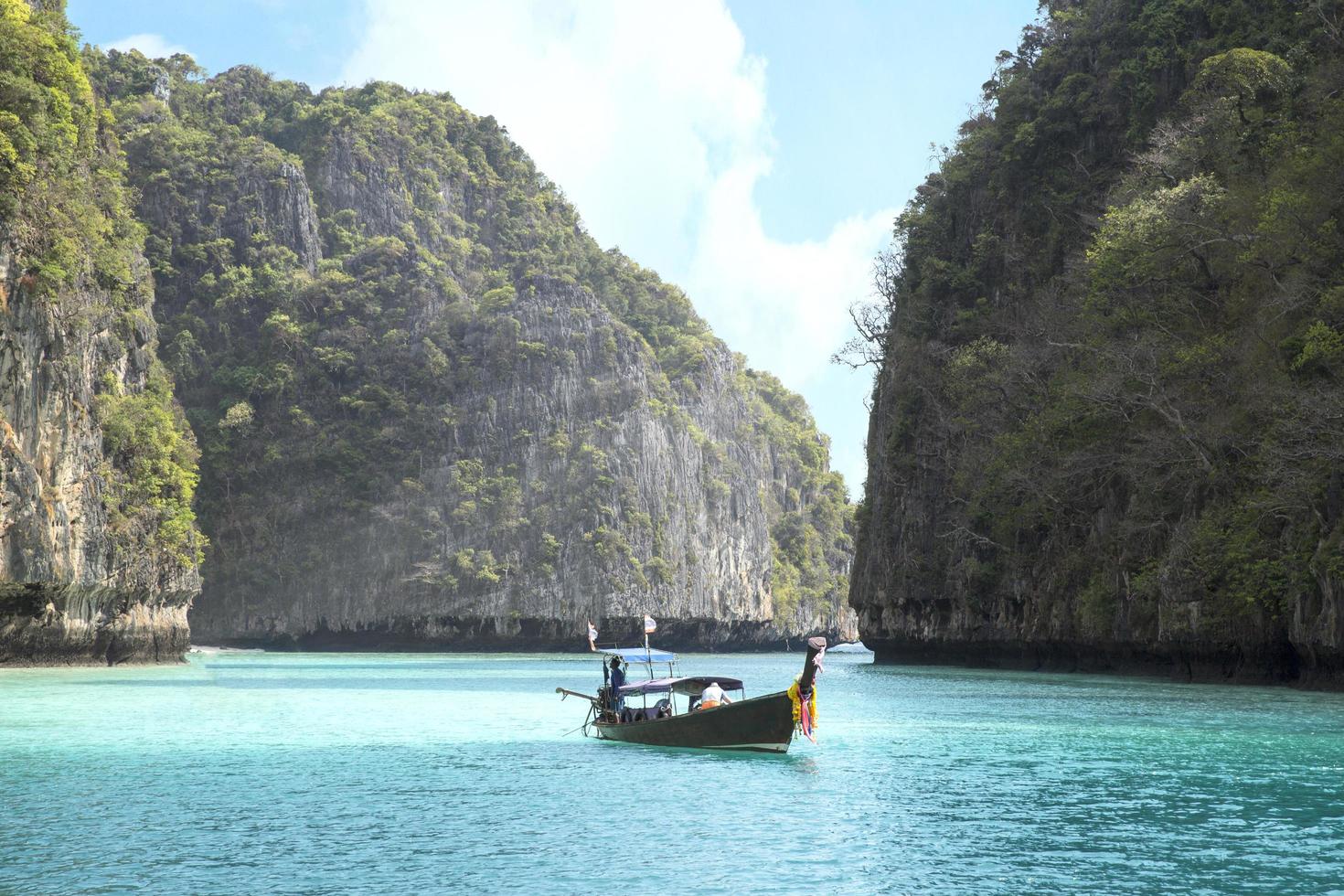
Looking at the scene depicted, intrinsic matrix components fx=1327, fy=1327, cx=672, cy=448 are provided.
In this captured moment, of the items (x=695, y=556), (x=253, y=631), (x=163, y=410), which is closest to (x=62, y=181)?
(x=163, y=410)

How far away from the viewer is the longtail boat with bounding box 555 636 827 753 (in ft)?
60.7

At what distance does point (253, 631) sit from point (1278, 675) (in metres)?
67.8

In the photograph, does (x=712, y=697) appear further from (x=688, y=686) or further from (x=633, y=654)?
(x=633, y=654)

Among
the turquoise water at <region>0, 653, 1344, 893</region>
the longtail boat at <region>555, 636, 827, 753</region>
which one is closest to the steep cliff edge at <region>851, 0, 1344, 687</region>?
the turquoise water at <region>0, 653, 1344, 893</region>

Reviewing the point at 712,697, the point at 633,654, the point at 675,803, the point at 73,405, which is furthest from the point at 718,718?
the point at 73,405

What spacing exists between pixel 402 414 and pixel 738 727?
7219cm

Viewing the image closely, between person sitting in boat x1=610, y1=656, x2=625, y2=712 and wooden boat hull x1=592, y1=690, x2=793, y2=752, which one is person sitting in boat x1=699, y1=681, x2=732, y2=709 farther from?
person sitting in boat x1=610, y1=656, x2=625, y2=712

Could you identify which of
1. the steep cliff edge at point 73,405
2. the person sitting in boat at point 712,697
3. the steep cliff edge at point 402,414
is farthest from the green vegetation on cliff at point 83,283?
the steep cliff edge at point 402,414

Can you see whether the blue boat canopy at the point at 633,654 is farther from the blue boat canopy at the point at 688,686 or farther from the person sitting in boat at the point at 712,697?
the person sitting in boat at the point at 712,697

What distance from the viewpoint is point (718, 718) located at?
19.2m

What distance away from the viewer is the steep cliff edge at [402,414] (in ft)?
279

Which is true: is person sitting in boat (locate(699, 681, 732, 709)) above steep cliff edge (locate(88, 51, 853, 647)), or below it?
below

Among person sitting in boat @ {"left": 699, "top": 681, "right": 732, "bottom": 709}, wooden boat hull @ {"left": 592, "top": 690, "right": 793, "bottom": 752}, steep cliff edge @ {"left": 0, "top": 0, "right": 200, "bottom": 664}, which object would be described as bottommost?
wooden boat hull @ {"left": 592, "top": 690, "right": 793, "bottom": 752}

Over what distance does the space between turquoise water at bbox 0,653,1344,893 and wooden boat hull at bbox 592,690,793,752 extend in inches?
11.1
